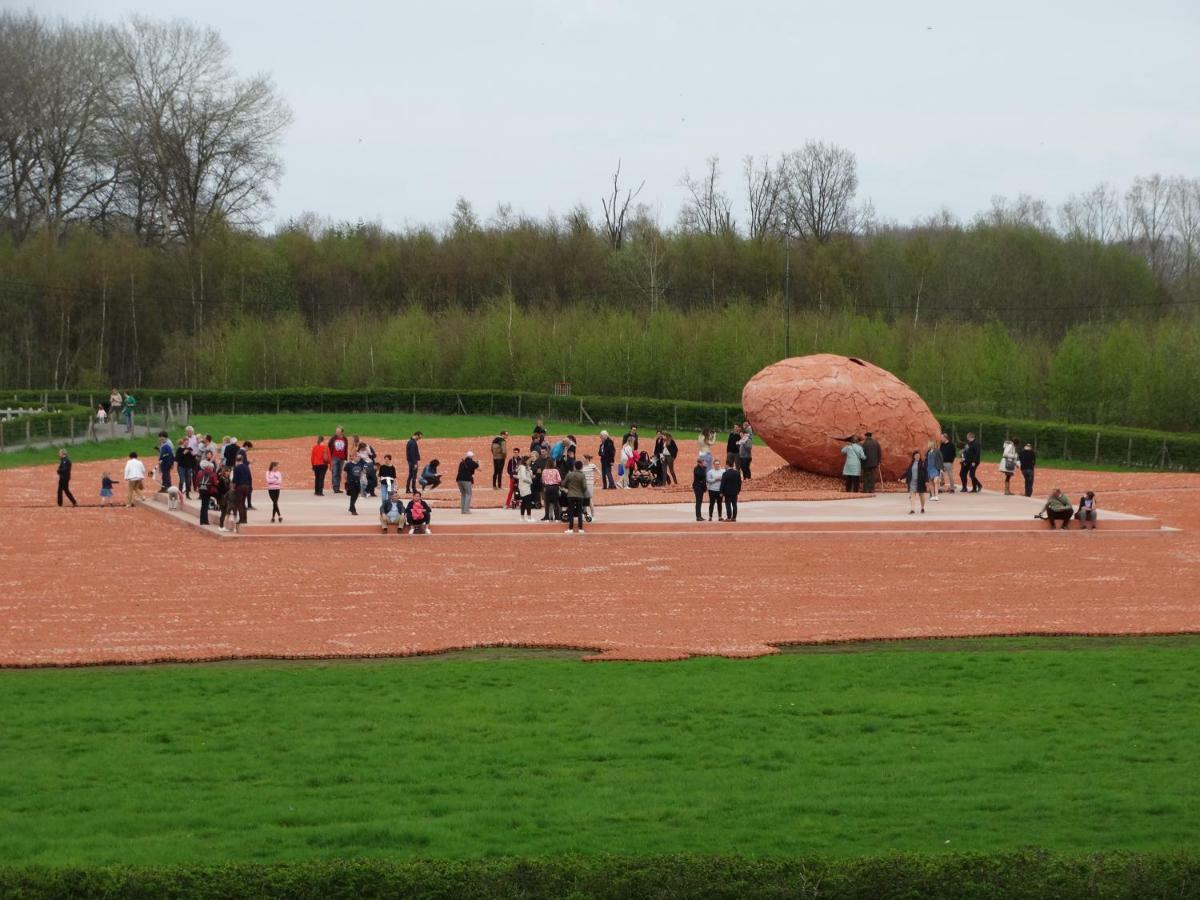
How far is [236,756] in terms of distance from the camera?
12852 millimetres

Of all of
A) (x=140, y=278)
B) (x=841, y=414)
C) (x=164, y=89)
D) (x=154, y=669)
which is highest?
(x=164, y=89)

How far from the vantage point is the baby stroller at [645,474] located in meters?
37.8

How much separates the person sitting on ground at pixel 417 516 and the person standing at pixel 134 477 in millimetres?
7672

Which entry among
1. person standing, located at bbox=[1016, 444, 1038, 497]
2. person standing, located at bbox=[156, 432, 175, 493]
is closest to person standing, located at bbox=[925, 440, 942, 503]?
person standing, located at bbox=[1016, 444, 1038, 497]

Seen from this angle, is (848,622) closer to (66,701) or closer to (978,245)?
(66,701)

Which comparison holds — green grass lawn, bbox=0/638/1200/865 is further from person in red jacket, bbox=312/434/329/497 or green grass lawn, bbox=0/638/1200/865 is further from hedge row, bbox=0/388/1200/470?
hedge row, bbox=0/388/1200/470

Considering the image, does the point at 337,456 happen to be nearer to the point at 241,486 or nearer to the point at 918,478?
the point at 241,486

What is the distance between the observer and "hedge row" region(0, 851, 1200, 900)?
8750 millimetres

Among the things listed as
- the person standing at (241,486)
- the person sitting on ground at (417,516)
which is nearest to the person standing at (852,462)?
the person sitting on ground at (417,516)

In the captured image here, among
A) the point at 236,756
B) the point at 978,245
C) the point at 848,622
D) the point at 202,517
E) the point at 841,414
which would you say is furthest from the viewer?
the point at 978,245

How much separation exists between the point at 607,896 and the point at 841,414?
27875 mm

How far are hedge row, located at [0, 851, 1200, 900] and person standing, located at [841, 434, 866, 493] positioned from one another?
26113 mm

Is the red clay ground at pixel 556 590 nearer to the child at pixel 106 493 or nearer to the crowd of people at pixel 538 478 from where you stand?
the crowd of people at pixel 538 478

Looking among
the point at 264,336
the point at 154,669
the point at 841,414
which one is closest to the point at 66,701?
the point at 154,669
